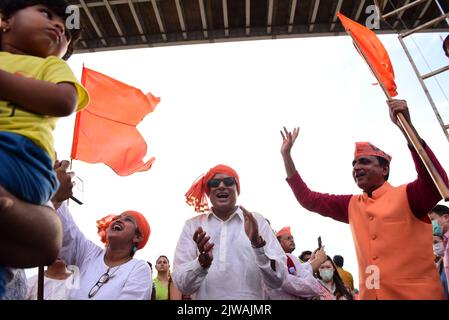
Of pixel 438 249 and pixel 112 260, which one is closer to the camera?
pixel 112 260

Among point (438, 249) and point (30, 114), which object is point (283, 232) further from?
point (30, 114)

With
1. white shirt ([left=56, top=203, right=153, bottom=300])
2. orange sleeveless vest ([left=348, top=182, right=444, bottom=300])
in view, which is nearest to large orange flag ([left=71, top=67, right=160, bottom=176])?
white shirt ([left=56, top=203, right=153, bottom=300])

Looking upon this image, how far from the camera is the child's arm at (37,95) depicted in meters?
1.16

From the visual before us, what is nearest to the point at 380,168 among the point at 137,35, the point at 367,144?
the point at 367,144

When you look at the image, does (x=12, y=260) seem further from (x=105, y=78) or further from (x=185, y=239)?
(x=105, y=78)

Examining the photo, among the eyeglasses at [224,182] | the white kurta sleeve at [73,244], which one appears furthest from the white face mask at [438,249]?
the white kurta sleeve at [73,244]

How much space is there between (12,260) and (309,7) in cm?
730

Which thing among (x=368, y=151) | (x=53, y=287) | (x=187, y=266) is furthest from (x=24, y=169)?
(x=53, y=287)

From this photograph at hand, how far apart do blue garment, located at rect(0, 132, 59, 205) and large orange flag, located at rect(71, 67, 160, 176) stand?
353 cm

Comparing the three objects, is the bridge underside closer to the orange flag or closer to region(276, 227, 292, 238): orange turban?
the orange flag

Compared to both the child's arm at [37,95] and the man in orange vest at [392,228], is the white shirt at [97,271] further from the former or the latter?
the child's arm at [37,95]

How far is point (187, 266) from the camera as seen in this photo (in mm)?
2842

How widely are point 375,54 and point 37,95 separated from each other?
3.19m

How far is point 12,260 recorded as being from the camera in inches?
44.0
